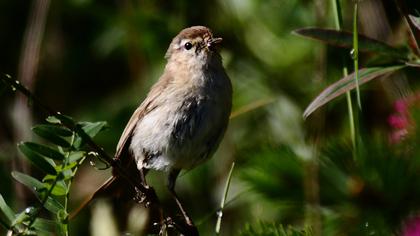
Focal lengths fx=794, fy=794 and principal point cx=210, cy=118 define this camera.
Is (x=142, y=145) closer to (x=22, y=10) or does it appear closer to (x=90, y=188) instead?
(x=90, y=188)

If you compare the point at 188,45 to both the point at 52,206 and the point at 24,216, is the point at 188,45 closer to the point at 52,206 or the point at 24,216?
the point at 52,206

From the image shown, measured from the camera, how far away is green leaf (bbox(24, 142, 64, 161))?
62.9 inches

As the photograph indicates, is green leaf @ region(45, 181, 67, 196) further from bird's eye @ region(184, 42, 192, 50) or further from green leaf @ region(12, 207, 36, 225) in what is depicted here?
bird's eye @ region(184, 42, 192, 50)

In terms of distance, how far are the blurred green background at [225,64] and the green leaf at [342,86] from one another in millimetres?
196

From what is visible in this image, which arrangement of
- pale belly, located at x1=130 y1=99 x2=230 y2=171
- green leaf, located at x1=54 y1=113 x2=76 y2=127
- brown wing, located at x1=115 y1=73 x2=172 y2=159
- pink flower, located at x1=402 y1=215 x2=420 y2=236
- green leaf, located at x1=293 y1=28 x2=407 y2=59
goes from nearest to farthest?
pink flower, located at x1=402 y1=215 x2=420 y2=236 → green leaf, located at x1=54 y1=113 x2=76 y2=127 → green leaf, located at x1=293 y1=28 x2=407 y2=59 → pale belly, located at x1=130 y1=99 x2=230 y2=171 → brown wing, located at x1=115 y1=73 x2=172 y2=159

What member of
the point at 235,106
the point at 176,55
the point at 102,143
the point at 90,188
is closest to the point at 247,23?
the point at 235,106

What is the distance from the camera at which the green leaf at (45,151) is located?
160 centimetres

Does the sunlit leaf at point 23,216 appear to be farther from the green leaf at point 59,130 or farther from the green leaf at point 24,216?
the green leaf at point 59,130

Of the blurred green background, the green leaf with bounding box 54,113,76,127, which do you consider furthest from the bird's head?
the green leaf with bounding box 54,113,76,127

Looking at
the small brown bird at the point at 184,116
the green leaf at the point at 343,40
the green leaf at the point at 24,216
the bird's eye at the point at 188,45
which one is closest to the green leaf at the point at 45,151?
the green leaf at the point at 24,216

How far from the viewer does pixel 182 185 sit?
427 centimetres

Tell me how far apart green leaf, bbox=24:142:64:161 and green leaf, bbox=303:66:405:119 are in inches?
26.9

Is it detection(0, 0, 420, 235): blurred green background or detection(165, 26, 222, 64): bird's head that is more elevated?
detection(165, 26, 222, 64): bird's head

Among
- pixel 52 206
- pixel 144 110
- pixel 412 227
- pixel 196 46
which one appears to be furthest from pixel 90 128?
pixel 196 46
